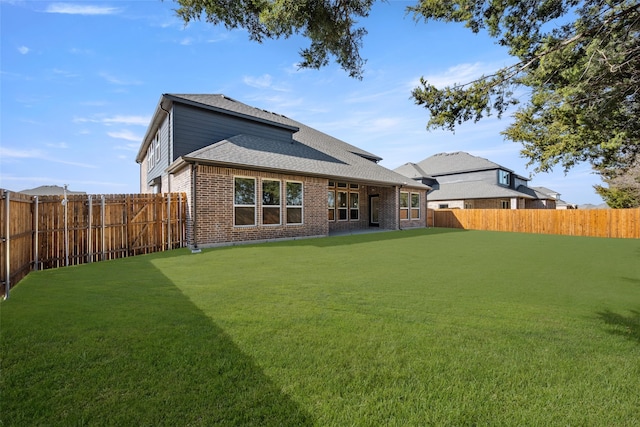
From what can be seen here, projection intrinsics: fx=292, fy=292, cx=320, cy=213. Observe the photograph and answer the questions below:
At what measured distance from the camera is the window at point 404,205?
1942 centimetres

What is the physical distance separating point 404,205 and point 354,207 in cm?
376

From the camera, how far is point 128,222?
8891mm

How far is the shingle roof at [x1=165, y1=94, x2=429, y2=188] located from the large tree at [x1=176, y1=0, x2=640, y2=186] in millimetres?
6068

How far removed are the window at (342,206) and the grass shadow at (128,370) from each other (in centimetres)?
1367

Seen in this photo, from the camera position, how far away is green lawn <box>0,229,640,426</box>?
2.00 metres

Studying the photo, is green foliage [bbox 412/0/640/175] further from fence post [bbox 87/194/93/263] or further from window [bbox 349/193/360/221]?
window [bbox 349/193/360/221]

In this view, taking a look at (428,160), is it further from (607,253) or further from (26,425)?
(26,425)

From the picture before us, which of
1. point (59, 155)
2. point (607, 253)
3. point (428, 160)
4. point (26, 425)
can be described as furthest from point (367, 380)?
point (428, 160)

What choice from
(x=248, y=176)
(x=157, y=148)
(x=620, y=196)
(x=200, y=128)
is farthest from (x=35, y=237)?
(x=620, y=196)

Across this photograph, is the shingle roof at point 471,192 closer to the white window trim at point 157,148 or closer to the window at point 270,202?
the window at point 270,202

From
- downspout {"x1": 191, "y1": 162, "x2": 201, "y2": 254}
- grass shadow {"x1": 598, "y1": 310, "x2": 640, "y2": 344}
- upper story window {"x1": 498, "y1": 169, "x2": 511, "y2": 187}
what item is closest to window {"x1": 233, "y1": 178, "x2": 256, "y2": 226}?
downspout {"x1": 191, "y1": 162, "x2": 201, "y2": 254}

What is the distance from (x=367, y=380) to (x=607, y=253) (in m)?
11.8

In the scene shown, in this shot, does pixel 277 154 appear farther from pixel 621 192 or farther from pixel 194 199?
pixel 621 192

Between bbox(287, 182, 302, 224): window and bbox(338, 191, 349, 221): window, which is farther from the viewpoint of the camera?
bbox(338, 191, 349, 221): window
